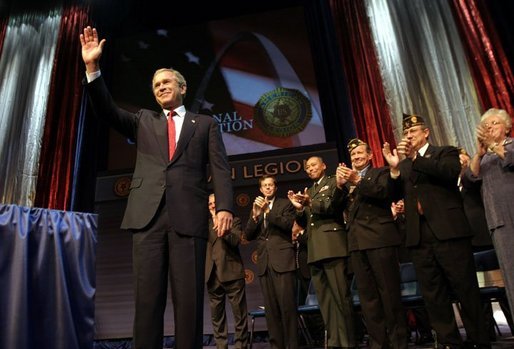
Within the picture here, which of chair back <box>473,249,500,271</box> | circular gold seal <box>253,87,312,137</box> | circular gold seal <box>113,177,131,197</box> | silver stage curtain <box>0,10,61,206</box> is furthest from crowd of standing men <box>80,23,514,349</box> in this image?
silver stage curtain <box>0,10,61,206</box>

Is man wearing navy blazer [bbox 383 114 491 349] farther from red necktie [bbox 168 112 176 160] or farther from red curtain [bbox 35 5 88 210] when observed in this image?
red curtain [bbox 35 5 88 210]

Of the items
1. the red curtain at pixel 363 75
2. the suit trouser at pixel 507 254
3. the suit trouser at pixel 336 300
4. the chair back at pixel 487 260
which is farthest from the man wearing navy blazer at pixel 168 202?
the red curtain at pixel 363 75

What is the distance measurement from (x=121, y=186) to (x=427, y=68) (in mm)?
4594

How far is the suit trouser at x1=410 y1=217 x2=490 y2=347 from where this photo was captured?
2.39 meters

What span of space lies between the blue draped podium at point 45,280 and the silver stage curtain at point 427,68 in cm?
379

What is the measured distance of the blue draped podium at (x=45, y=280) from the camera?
1.85m

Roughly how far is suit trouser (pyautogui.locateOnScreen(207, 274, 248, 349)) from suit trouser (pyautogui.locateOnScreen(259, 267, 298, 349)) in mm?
547

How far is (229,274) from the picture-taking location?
13.1 feet

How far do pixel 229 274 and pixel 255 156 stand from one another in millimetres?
2544

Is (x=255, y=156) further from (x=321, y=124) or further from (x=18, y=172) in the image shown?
(x=18, y=172)

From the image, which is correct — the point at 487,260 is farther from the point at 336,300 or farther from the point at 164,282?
the point at 164,282

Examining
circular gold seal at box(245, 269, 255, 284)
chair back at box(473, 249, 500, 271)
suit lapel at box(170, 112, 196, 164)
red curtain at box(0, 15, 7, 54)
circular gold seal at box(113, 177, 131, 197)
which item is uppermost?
red curtain at box(0, 15, 7, 54)

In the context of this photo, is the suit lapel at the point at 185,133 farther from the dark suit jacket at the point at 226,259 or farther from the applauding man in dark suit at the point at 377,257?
the dark suit jacket at the point at 226,259

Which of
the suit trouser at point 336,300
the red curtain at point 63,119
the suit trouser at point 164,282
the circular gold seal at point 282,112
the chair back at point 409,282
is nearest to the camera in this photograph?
the suit trouser at point 164,282
